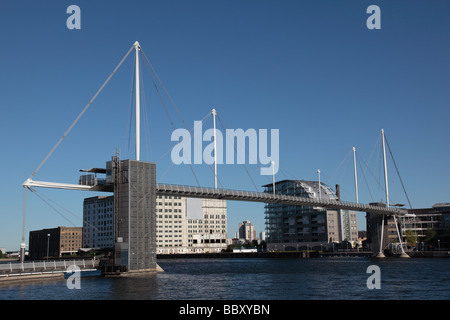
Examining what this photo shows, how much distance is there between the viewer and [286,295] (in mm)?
37812

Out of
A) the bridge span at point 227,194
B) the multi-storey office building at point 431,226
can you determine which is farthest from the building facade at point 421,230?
the bridge span at point 227,194

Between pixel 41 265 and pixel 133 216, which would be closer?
pixel 41 265

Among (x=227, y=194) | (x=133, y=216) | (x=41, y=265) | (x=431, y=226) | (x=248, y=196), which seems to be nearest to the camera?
(x=41, y=265)

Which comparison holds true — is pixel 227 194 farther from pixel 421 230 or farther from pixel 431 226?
pixel 421 230

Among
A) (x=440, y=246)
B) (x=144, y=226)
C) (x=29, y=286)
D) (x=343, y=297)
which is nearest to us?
(x=343, y=297)

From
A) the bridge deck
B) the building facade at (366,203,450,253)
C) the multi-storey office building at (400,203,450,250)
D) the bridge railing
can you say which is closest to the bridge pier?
the bridge railing

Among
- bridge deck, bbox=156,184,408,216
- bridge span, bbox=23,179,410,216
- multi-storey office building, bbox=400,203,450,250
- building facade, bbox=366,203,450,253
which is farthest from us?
multi-storey office building, bbox=400,203,450,250

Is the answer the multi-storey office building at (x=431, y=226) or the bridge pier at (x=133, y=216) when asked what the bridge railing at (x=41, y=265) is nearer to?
the bridge pier at (x=133, y=216)

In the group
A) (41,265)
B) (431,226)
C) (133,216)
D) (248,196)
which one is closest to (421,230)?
(431,226)

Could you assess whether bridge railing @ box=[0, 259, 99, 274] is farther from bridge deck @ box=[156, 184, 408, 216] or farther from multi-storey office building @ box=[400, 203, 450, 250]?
multi-storey office building @ box=[400, 203, 450, 250]

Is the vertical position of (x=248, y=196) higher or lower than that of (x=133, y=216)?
higher
